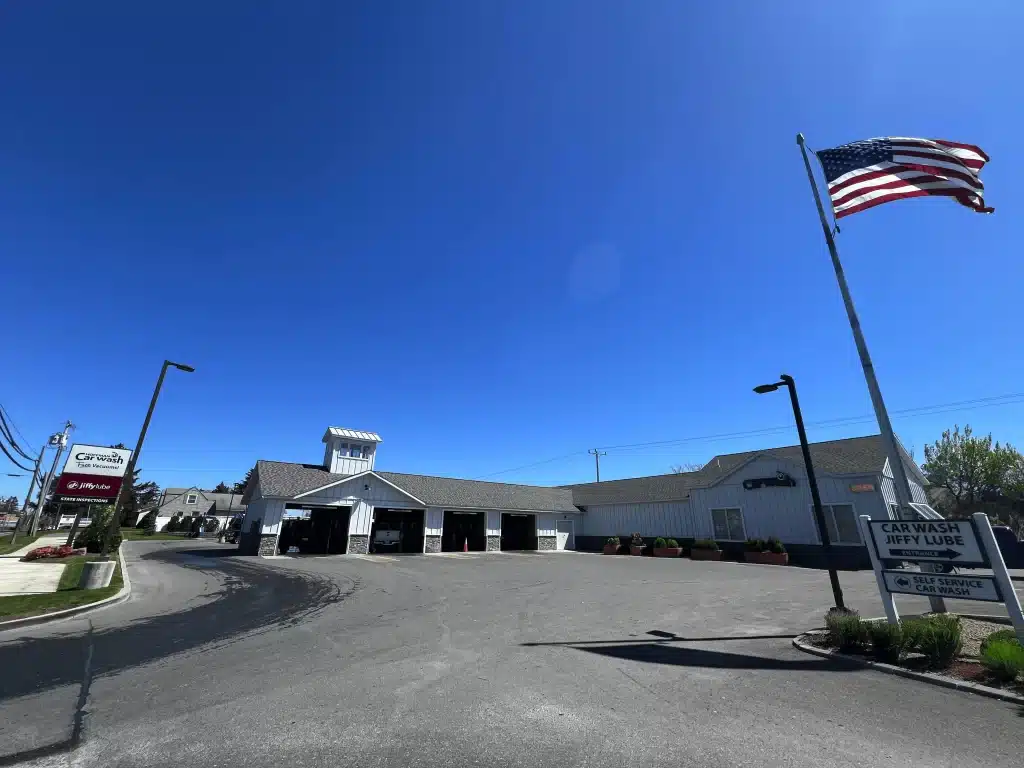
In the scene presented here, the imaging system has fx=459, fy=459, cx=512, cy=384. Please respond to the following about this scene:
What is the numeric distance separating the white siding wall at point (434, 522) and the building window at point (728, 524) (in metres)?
19.1

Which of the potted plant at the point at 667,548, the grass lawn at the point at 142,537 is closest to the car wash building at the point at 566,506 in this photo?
the potted plant at the point at 667,548

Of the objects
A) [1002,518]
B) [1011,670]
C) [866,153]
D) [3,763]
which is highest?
[866,153]

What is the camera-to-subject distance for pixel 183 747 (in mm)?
4246

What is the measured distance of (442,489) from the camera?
120 feet

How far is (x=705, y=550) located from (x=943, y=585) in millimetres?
22651

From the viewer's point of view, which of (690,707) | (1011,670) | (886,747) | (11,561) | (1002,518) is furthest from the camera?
(1002,518)

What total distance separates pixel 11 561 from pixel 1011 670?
32.8 m

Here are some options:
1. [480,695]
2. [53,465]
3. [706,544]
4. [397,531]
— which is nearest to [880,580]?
[480,695]

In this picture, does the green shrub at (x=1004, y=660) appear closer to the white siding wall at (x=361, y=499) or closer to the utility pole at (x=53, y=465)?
the white siding wall at (x=361, y=499)

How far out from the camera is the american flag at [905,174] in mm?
9680

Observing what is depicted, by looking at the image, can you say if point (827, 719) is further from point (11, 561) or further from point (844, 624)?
point (11, 561)

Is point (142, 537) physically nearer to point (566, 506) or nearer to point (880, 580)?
point (566, 506)

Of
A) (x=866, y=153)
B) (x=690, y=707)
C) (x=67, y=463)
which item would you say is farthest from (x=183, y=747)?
(x=67, y=463)

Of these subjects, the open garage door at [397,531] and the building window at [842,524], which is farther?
the open garage door at [397,531]
